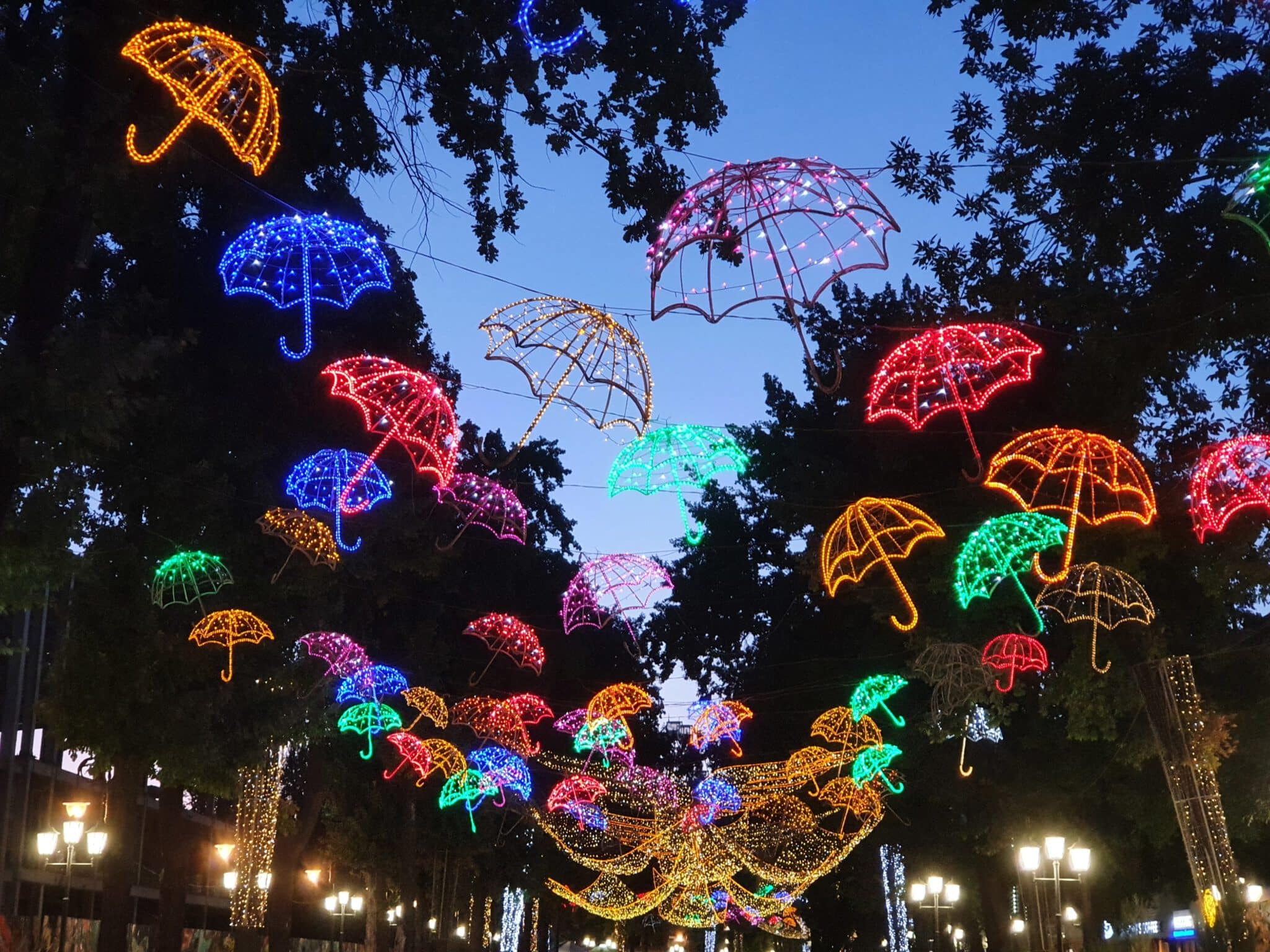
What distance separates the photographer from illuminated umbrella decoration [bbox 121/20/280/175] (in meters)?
8.97

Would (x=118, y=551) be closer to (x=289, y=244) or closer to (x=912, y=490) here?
(x=289, y=244)

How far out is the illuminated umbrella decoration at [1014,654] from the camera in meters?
17.8

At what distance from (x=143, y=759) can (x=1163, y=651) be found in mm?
14750

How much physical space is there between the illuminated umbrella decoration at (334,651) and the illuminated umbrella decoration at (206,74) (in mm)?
12069

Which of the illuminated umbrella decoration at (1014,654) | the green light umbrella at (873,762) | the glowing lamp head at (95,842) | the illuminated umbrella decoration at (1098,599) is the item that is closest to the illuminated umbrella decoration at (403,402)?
the illuminated umbrella decoration at (1098,599)

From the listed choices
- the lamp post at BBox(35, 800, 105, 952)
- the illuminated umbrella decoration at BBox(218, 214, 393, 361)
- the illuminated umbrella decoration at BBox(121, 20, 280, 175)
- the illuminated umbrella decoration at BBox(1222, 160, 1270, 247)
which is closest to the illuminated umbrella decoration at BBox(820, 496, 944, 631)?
the illuminated umbrella decoration at BBox(1222, 160, 1270, 247)

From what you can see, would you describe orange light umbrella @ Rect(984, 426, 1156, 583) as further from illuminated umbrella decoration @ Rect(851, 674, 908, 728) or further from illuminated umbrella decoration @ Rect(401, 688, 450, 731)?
illuminated umbrella decoration @ Rect(401, 688, 450, 731)

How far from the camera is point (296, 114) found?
15195 mm

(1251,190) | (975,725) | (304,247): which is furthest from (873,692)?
(1251,190)

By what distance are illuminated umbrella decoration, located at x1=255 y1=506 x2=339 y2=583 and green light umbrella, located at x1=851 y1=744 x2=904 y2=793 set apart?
11.3m

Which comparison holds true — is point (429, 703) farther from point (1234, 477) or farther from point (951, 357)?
point (1234, 477)

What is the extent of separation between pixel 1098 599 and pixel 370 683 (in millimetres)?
11055

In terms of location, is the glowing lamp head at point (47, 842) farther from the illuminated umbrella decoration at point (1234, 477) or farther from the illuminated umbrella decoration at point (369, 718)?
the illuminated umbrella decoration at point (1234, 477)

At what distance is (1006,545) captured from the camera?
49.4 ft
